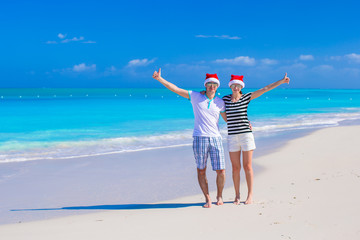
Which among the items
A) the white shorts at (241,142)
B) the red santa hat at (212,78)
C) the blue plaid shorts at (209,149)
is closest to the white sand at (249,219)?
the blue plaid shorts at (209,149)

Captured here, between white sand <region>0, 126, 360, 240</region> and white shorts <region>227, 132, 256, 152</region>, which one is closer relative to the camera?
white sand <region>0, 126, 360, 240</region>

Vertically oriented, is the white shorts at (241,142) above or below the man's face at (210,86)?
below

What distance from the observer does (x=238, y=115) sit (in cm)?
483

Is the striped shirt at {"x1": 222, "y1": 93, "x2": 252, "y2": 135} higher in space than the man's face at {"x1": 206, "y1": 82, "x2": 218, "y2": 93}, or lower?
lower

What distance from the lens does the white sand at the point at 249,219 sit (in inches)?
158

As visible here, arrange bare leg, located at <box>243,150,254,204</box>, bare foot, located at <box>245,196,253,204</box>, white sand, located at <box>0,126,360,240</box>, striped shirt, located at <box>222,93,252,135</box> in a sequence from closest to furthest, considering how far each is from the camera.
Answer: white sand, located at <box>0,126,360,240</box>
striped shirt, located at <box>222,93,252,135</box>
bare leg, located at <box>243,150,254,204</box>
bare foot, located at <box>245,196,253,204</box>

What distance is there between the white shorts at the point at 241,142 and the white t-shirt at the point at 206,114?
0.80 ft

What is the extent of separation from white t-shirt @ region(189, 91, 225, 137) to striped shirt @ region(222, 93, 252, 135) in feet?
0.50

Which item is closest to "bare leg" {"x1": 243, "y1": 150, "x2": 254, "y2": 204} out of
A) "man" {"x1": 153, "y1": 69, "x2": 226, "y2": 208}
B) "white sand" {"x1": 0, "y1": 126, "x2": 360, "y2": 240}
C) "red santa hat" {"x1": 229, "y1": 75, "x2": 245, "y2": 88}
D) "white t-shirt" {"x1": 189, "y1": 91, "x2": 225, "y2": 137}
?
"white sand" {"x1": 0, "y1": 126, "x2": 360, "y2": 240}

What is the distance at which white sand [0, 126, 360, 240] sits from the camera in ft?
13.2

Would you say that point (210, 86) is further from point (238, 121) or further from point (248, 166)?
point (248, 166)

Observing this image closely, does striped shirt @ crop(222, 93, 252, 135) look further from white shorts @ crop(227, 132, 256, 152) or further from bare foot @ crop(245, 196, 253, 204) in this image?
bare foot @ crop(245, 196, 253, 204)

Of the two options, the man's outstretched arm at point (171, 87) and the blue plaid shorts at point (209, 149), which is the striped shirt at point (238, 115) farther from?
the man's outstretched arm at point (171, 87)

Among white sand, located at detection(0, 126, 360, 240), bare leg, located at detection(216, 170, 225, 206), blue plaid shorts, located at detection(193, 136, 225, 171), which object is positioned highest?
blue plaid shorts, located at detection(193, 136, 225, 171)
